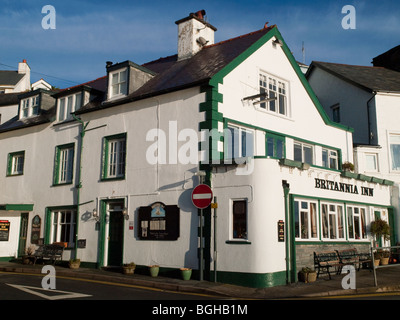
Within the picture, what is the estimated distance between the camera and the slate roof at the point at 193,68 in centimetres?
1559

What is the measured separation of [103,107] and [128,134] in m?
1.99

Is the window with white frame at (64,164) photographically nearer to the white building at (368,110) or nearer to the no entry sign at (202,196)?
the no entry sign at (202,196)

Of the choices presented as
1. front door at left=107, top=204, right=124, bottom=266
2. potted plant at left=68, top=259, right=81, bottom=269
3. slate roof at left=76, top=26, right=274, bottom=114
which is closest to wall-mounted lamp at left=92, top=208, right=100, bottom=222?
front door at left=107, top=204, right=124, bottom=266

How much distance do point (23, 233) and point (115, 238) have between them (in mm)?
6517

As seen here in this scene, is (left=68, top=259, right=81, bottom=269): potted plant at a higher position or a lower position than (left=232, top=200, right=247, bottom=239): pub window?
lower

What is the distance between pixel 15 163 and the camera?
2212 cm

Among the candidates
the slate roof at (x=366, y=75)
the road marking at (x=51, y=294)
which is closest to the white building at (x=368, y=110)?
the slate roof at (x=366, y=75)

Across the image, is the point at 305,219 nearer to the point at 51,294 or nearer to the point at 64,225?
the point at 51,294

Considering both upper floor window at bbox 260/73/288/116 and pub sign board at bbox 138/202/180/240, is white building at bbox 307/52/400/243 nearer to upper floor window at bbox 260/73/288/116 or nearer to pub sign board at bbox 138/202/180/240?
upper floor window at bbox 260/73/288/116

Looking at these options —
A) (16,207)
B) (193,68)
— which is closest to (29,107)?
(16,207)

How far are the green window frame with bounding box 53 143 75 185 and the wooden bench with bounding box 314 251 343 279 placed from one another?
1127cm

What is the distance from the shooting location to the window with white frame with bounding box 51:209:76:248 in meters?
18.5

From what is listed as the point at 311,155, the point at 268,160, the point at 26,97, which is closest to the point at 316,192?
the point at 268,160

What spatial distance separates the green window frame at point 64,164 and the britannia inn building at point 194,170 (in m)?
0.05
